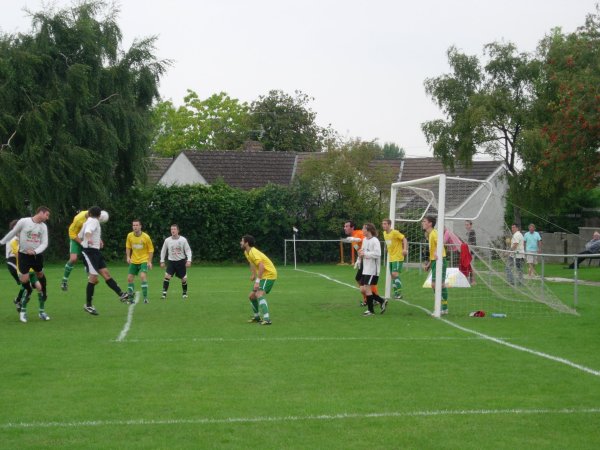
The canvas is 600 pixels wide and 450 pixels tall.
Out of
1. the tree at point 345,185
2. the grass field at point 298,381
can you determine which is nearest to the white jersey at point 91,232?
the grass field at point 298,381

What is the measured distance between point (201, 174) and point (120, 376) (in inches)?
1799

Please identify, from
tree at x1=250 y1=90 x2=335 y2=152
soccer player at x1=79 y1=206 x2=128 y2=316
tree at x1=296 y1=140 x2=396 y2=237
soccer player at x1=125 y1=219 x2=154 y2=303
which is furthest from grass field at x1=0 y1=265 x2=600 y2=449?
tree at x1=250 y1=90 x2=335 y2=152

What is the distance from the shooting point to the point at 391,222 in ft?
63.3

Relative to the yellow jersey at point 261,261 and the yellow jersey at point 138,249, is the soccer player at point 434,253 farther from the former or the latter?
the yellow jersey at point 138,249

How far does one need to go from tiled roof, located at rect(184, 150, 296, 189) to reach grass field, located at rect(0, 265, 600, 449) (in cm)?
3740

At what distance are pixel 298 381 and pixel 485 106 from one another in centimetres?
3105

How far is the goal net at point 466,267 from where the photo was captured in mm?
17578

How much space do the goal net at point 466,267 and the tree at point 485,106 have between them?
13.4 metres

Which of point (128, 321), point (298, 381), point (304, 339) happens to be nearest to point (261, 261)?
point (304, 339)

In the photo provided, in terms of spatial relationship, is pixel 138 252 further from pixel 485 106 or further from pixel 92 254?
pixel 485 106

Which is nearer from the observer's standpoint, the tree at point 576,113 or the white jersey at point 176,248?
the white jersey at point 176,248

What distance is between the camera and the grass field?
23.9ft

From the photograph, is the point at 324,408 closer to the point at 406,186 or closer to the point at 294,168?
the point at 406,186

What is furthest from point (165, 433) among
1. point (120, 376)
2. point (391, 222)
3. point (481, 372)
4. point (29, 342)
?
point (391, 222)
